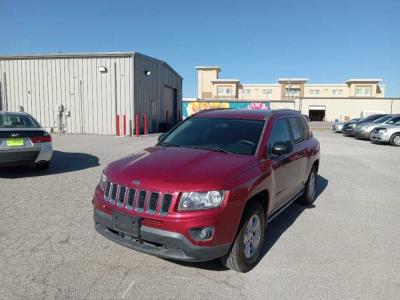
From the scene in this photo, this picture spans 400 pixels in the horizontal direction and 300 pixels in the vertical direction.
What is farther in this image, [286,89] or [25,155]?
[286,89]

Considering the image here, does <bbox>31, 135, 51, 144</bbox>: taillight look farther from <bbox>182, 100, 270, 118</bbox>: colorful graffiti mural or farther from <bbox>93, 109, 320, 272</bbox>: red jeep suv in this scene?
<bbox>182, 100, 270, 118</bbox>: colorful graffiti mural

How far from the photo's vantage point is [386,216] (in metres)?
5.52

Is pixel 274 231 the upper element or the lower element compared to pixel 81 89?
lower

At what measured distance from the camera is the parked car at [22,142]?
285 inches

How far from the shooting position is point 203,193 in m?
3.13

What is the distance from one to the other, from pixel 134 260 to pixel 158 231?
33.4 inches

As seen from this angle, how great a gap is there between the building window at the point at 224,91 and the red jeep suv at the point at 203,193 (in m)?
73.0

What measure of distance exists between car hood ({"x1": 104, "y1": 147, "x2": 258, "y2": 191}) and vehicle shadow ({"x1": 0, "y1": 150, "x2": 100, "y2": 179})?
5214 millimetres

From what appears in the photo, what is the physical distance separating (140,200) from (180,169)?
52 cm

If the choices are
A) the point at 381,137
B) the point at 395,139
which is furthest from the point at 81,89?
the point at 395,139

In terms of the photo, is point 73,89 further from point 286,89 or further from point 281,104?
point 286,89

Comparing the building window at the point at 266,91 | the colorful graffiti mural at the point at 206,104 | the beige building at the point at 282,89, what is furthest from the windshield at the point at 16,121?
the building window at the point at 266,91

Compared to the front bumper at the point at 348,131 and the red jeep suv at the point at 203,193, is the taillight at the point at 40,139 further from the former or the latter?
the front bumper at the point at 348,131

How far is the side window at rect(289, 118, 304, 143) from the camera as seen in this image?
17.6ft
